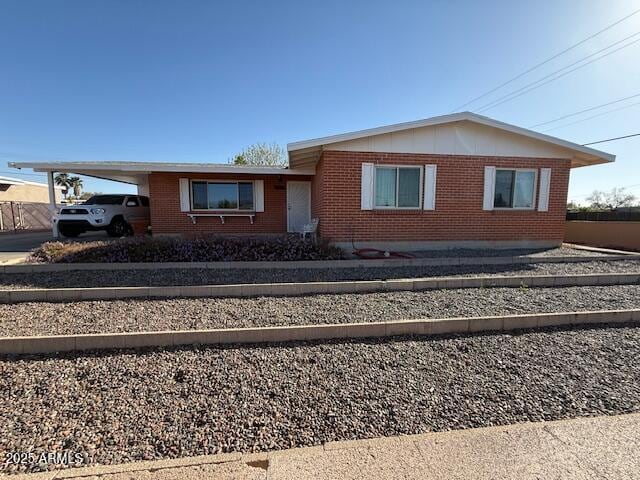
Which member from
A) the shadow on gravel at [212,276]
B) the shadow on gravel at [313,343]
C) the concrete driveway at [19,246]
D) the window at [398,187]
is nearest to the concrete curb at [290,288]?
the shadow on gravel at [212,276]

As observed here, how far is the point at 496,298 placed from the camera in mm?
4445

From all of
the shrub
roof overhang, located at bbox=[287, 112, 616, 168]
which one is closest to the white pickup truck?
the shrub

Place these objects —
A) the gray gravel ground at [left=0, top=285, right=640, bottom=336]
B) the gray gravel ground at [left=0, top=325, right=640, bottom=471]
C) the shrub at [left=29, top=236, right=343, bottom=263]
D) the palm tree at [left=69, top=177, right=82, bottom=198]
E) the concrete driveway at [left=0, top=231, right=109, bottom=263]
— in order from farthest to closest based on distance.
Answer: the palm tree at [left=69, top=177, right=82, bottom=198]
the concrete driveway at [left=0, top=231, right=109, bottom=263]
the shrub at [left=29, top=236, right=343, bottom=263]
the gray gravel ground at [left=0, top=285, right=640, bottom=336]
the gray gravel ground at [left=0, top=325, right=640, bottom=471]

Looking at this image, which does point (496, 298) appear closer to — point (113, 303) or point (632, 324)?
point (632, 324)

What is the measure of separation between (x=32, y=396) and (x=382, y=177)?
766 centimetres

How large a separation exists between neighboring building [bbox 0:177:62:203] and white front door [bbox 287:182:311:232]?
61.2ft

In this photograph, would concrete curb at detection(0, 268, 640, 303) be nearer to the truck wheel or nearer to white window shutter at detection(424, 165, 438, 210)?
white window shutter at detection(424, 165, 438, 210)

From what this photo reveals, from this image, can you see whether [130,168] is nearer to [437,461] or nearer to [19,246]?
[19,246]

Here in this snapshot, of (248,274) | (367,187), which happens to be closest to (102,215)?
(248,274)

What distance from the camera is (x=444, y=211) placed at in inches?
332

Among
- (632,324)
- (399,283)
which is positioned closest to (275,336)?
(399,283)

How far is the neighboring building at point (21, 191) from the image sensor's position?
1925 centimetres

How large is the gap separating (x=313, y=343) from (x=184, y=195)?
920 centimetres

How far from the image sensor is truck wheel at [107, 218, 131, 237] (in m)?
10.8
